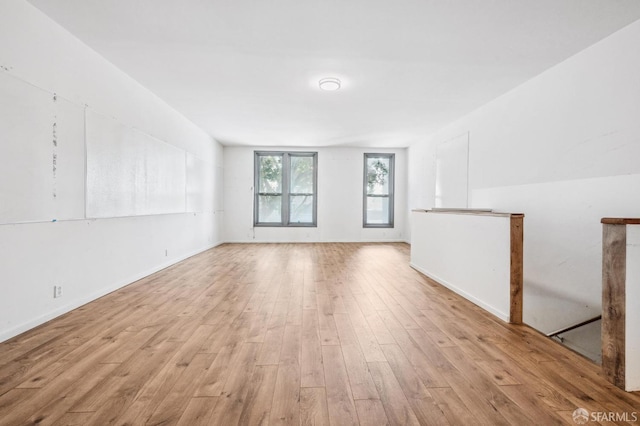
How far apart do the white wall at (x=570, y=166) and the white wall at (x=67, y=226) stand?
516cm

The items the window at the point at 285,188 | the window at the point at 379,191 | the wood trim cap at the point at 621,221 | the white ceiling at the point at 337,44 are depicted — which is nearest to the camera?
the wood trim cap at the point at 621,221

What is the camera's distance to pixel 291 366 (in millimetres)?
1948

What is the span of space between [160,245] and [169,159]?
1.47 metres

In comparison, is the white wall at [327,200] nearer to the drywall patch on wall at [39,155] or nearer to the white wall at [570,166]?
the white wall at [570,166]

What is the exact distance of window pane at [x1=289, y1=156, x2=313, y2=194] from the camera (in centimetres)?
870

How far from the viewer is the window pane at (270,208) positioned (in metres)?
8.68

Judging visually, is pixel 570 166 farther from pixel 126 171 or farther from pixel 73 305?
pixel 73 305

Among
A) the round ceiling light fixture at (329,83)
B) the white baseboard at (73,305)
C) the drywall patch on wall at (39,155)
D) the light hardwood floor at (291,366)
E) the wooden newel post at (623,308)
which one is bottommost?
the light hardwood floor at (291,366)

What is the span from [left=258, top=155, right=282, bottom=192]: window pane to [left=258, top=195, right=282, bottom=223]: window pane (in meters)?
0.23

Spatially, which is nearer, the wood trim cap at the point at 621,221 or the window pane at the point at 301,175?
the wood trim cap at the point at 621,221

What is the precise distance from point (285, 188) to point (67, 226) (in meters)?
5.96

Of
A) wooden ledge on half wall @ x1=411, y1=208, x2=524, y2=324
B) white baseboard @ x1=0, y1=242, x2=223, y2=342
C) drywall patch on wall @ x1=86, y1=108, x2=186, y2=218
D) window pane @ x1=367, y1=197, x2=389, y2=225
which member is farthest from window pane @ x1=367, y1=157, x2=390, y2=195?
white baseboard @ x1=0, y1=242, x2=223, y2=342

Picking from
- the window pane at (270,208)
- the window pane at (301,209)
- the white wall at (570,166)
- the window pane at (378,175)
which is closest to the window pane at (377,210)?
the window pane at (378,175)

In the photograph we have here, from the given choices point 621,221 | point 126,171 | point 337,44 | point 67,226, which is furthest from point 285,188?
point 621,221
